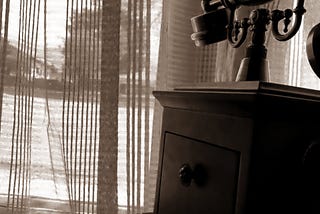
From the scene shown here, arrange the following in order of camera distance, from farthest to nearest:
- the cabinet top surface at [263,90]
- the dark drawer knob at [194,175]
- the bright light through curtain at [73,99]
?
the bright light through curtain at [73,99]
the dark drawer knob at [194,175]
the cabinet top surface at [263,90]

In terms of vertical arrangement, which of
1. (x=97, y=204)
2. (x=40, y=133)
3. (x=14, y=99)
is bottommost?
(x=97, y=204)

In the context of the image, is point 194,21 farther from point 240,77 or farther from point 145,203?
point 145,203

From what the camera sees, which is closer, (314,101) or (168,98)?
(314,101)

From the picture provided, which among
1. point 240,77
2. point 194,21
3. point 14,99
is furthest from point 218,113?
point 14,99

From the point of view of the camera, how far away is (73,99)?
4.36ft

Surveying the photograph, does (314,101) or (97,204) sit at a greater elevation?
(314,101)

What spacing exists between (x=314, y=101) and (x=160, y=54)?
874mm

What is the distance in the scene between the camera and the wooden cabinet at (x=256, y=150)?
0.57 meters

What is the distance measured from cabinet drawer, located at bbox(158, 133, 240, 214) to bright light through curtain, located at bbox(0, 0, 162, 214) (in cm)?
51

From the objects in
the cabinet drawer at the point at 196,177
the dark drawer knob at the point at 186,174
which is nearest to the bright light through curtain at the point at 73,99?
the cabinet drawer at the point at 196,177

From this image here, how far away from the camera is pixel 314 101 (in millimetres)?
582

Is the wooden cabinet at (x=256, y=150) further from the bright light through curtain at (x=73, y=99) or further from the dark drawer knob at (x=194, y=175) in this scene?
the bright light through curtain at (x=73, y=99)

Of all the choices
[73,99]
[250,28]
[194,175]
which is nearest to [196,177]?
[194,175]

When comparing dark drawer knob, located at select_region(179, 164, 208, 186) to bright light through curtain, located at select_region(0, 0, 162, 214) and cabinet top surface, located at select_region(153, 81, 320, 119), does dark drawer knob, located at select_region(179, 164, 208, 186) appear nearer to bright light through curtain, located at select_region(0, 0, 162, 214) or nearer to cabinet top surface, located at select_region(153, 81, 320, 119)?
cabinet top surface, located at select_region(153, 81, 320, 119)
